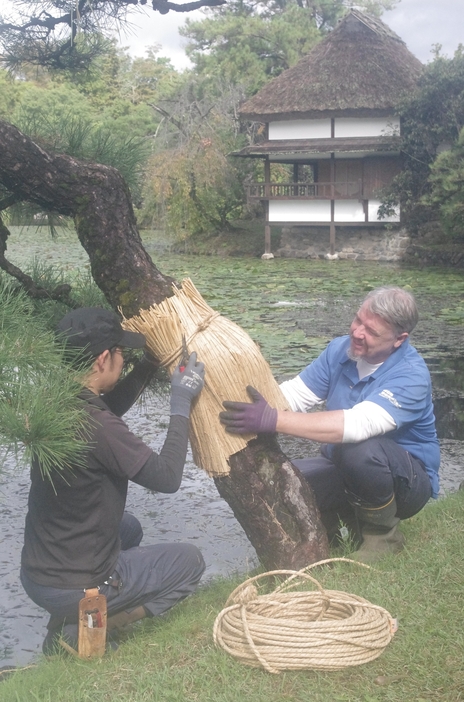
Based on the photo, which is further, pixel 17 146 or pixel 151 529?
pixel 151 529

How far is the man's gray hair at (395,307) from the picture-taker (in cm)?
312

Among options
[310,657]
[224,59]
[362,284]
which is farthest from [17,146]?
[224,59]

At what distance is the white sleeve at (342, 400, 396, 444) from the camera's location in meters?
2.97

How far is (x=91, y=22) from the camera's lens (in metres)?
3.86

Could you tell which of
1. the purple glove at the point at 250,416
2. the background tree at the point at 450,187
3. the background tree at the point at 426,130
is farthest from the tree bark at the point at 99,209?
the background tree at the point at 426,130

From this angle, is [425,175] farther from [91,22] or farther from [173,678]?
[173,678]

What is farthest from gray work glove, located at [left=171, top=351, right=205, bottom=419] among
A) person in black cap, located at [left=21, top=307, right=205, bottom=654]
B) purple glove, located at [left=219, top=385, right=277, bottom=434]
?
purple glove, located at [left=219, top=385, right=277, bottom=434]

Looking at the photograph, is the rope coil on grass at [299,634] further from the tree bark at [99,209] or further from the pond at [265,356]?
the tree bark at [99,209]

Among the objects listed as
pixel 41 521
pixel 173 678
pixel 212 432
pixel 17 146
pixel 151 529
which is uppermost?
pixel 17 146

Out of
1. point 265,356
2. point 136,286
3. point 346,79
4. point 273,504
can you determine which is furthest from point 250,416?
point 346,79

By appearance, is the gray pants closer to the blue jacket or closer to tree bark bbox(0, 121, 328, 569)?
tree bark bbox(0, 121, 328, 569)

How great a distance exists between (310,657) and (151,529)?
2206mm

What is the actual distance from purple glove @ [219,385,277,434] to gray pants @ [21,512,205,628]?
481 millimetres

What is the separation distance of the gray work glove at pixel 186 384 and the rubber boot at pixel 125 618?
716 millimetres
